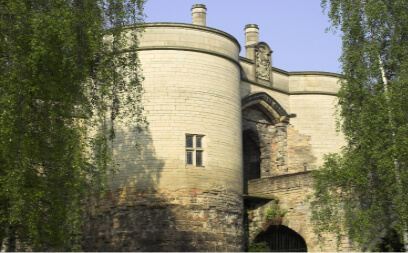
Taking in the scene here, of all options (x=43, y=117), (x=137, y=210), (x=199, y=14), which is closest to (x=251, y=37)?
(x=199, y=14)

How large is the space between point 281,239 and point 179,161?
5.38 m

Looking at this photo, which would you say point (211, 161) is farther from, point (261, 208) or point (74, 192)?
point (74, 192)

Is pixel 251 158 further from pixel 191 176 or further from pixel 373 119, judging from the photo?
pixel 373 119

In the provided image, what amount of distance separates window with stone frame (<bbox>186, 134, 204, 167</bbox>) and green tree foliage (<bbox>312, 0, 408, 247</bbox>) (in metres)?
4.07

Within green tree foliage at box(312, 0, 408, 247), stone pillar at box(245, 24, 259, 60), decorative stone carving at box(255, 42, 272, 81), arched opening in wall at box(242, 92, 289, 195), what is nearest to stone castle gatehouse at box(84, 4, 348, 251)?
arched opening in wall at box(242, 92, 289, 195)

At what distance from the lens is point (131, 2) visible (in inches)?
666

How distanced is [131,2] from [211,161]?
6083mm

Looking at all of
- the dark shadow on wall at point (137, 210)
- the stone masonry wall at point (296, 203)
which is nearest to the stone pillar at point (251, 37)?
the stone masonry wall at point (296, 203)

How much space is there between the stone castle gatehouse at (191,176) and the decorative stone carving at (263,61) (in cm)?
195

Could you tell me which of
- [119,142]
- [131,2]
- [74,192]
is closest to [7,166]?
[74,192]

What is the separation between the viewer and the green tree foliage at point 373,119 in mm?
16609

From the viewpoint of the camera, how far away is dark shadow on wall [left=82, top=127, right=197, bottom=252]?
19.6 m

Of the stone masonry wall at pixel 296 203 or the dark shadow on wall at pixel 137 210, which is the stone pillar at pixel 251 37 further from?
the dark shadow on wall at pixel 137 210

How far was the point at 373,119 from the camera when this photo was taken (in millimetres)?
17250
